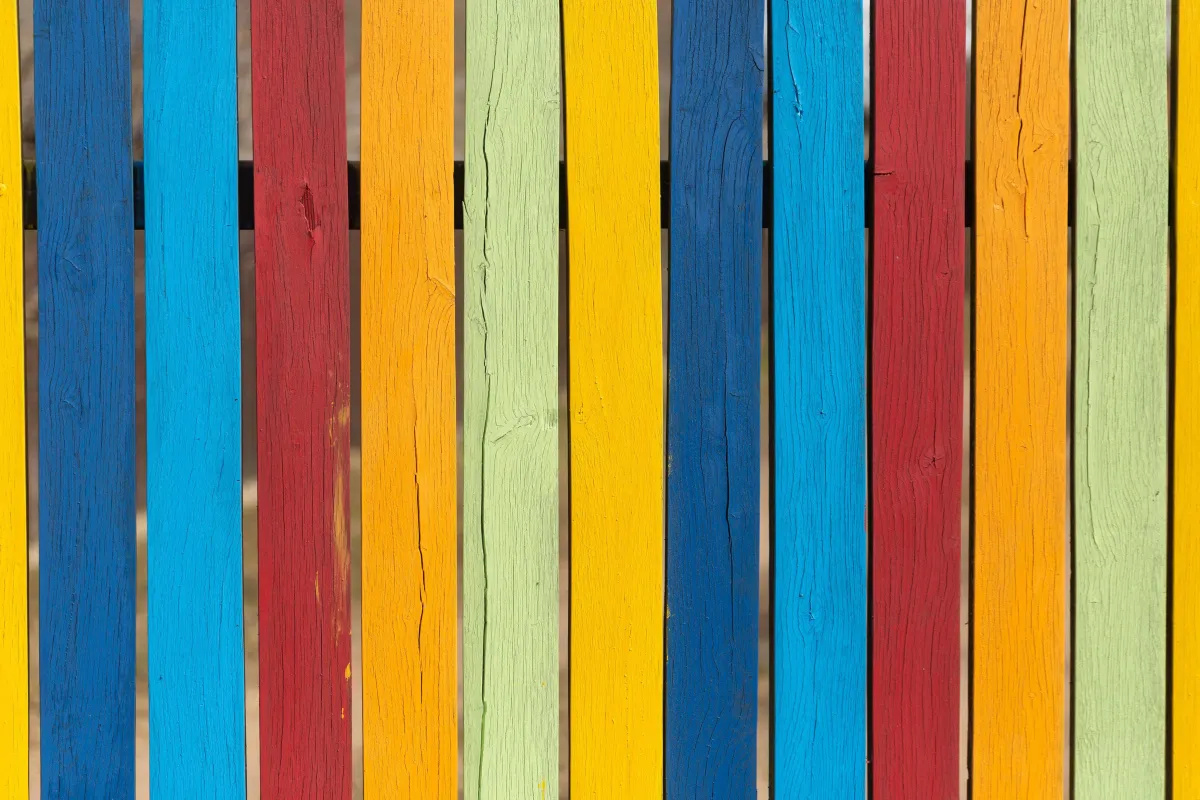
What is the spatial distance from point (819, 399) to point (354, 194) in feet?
3.14

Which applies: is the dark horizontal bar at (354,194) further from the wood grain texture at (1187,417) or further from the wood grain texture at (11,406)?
the wood grain texture at (1187,417)

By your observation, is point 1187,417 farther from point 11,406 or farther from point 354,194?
point 11,406

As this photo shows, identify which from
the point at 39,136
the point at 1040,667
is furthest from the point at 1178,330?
the point at 39,136

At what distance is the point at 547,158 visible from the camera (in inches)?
64.5

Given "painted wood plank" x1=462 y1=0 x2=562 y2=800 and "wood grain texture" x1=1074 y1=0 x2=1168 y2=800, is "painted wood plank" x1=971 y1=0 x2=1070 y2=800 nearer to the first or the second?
"wood grain texture" x1=1074 y1=0 x2=1168 y2=800

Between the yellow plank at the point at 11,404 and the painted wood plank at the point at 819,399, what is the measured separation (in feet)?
4.57

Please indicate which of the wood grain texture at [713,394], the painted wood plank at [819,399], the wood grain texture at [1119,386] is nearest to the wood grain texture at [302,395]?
the wood grain texture at [713,394]

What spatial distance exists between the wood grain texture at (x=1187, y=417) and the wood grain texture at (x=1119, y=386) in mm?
29

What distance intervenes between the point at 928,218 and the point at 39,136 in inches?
64.5

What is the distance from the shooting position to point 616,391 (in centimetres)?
165

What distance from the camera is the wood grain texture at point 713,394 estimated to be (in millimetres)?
1633

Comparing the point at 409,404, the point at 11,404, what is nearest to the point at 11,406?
the point at 11,404

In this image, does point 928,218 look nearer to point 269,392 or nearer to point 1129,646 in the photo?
point 1129,646

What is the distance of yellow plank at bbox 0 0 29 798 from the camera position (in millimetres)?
1616
